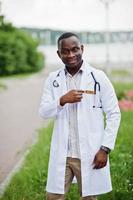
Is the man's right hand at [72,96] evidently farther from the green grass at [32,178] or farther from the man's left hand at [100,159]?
the green grass at [32,178]

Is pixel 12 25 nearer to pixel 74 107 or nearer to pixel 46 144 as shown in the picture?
pixel 46 144

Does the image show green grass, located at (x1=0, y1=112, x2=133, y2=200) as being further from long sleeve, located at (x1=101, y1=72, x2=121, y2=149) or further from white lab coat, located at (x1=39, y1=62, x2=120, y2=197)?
long sleeve, located at (x1=101, y1=72, x2=121, y2=149)

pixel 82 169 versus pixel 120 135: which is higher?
pixel 82 169

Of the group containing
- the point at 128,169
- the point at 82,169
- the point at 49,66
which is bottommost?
the point at 49,66

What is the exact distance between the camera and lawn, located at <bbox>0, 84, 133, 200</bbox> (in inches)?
237

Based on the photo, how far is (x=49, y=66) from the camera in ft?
113

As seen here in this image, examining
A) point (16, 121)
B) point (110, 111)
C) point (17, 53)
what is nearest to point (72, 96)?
point (110, 111)

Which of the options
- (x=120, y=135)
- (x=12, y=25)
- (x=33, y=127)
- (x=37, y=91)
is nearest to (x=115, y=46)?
(x=12, y=25)

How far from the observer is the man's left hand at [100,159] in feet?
13.5

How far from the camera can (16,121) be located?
13.0 meters

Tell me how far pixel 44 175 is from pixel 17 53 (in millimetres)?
22095

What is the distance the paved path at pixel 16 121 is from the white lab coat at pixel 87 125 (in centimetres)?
314

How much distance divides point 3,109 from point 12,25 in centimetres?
1578

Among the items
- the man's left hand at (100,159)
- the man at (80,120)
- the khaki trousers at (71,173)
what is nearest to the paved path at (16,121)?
the khaki trousers at (71,173)
